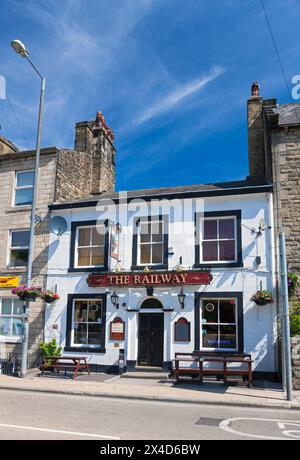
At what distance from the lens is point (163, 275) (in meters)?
15.9

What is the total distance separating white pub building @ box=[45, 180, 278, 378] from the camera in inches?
601

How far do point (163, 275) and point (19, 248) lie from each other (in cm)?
700

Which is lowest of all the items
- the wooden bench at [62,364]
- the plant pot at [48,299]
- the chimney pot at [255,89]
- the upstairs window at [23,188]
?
the wooden bench at [62,364]

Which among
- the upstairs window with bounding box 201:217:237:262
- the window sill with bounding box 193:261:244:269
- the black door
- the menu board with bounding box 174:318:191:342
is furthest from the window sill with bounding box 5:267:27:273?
the upstairs window with bounding box 201:217:237:262

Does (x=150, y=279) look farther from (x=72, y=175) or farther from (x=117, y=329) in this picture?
(x=72, y=175)

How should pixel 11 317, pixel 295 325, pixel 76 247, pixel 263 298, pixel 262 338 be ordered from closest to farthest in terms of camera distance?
pixel 295 325, pixel 263 298, pixel 262 338, pixel 76 247, pixel 11 317

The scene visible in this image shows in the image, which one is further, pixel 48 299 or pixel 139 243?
pixel 48 299

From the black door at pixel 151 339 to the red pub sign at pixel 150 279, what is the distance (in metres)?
1.27

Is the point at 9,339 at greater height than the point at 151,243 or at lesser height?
lesser

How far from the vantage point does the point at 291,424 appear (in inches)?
341

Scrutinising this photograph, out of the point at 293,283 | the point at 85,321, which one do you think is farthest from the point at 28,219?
the point at 293,283

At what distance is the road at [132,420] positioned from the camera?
739 centimetres

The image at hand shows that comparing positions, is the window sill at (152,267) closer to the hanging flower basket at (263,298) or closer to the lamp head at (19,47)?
the hanging flower basket at (263,298)

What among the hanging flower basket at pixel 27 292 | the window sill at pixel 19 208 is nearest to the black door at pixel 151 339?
the hanging flower basket at pixel 27 292
